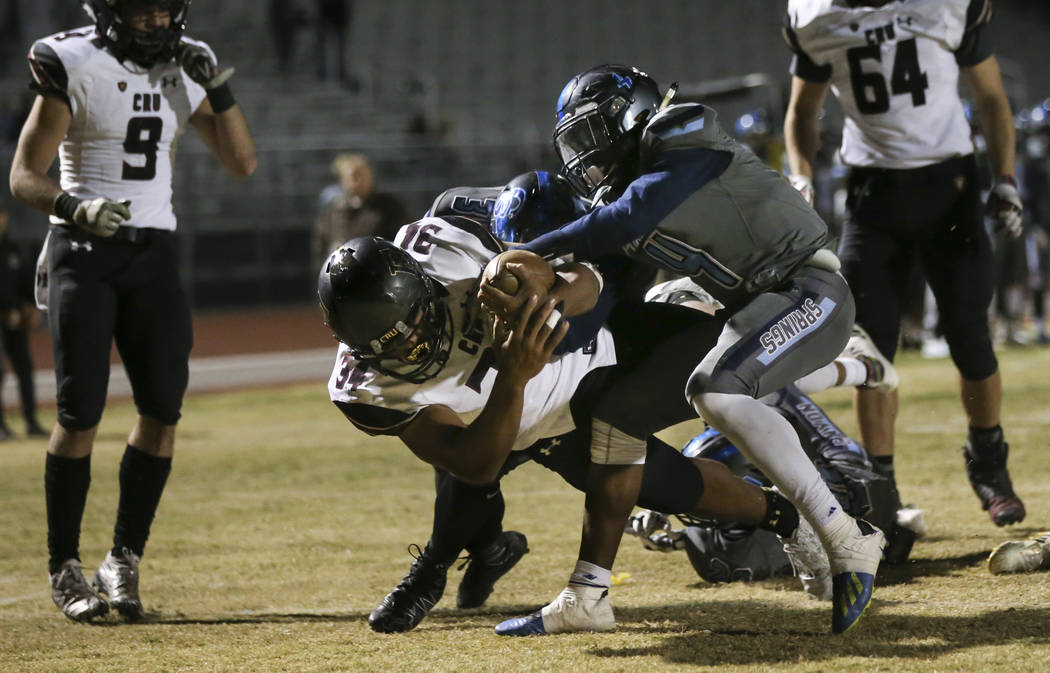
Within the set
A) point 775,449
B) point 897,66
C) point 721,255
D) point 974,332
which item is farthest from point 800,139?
point 775,449

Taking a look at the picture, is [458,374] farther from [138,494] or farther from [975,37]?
[975,37]

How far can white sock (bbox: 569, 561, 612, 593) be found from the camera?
3.57 m

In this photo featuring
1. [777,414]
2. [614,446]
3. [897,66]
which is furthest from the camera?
[897,66]

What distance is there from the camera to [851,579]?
3.39 m

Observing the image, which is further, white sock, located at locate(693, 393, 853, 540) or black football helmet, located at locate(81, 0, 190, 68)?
black football helmet, located at locate(81, 0, 190, 68)

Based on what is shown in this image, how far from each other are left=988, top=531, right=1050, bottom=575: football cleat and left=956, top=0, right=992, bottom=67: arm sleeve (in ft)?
5.74

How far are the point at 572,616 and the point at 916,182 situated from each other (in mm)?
2142

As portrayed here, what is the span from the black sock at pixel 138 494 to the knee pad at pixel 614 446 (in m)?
1.60

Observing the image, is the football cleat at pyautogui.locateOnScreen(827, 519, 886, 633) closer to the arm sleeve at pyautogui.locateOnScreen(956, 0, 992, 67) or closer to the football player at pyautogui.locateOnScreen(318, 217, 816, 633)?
the football player at pyautogui.locateOnScreen(318, 217, 816, 633)

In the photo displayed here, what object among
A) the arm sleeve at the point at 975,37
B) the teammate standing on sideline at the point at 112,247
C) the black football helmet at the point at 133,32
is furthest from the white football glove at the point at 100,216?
the arm sleeve at the point at 975,37

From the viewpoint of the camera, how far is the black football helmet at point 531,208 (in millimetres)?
3621

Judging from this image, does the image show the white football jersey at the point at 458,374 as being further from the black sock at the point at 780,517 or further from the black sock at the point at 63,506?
the black sock at the point at 63,506

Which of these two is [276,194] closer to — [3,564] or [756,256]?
[3,564]

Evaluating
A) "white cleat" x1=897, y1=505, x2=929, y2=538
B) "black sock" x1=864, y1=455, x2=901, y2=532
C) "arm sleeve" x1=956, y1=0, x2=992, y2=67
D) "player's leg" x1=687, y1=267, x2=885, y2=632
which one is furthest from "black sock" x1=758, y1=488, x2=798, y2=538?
"arm sleeve" x1=956, y1=0, x2=992, y2=67
